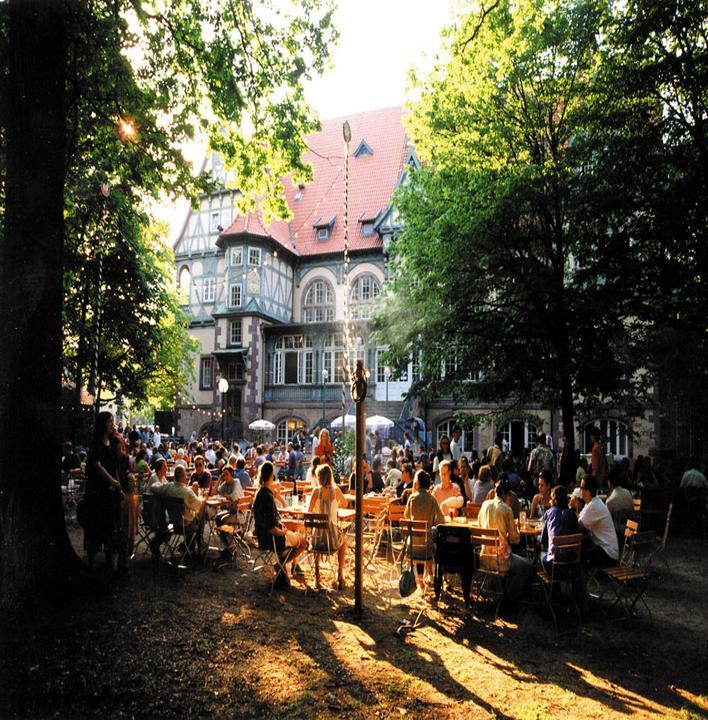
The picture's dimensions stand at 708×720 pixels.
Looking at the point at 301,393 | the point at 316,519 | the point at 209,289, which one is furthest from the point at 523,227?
the point at 209,289

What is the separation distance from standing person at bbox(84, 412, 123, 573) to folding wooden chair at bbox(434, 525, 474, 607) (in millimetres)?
4444

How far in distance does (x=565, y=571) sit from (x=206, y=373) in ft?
104

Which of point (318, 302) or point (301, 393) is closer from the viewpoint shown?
point (301, 393)

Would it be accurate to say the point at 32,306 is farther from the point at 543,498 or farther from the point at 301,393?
the point at 301,393

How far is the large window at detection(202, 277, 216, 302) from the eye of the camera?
35.0 m

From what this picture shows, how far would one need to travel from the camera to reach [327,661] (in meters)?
5.25

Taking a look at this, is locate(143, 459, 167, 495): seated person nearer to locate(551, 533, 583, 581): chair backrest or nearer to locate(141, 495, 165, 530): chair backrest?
locate(141, 495, 165, 530): chair backrest

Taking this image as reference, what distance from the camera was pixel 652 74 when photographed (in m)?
10.6

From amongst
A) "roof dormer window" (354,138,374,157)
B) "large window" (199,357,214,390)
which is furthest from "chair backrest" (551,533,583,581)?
"roof dormer window" (354,138,374,157)

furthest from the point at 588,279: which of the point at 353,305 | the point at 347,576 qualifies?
the point at 353,305

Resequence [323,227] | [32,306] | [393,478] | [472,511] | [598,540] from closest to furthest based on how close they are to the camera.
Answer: [32,306]
[598,540]
[472,511]
[393,478]
[323,227]

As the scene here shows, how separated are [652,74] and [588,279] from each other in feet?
13.7

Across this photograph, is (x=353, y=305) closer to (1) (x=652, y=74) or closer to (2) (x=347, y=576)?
(1) (x=652, y=74)

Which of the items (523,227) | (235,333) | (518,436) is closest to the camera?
(523,227)
